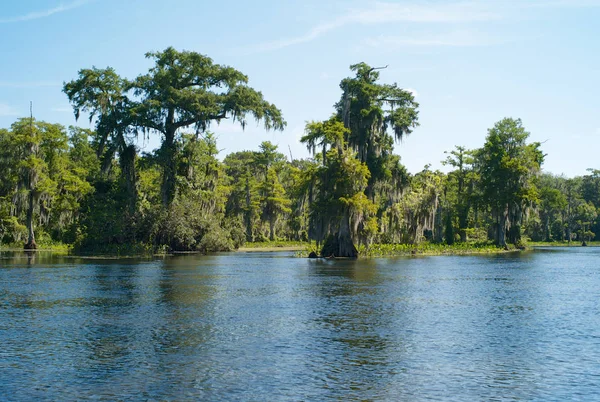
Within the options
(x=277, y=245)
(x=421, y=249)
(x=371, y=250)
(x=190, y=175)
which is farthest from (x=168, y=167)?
(x=277, y=245)

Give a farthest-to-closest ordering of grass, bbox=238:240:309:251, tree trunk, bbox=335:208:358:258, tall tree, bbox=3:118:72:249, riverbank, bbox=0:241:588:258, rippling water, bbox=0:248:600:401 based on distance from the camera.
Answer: grass, bbox=238:240:309:251 < tall tree, bbox=3:118:72:249 < riverbank, bbox=0:241:588:258 < tree trunk, bbox=335:208:358:258 < rippling water, bbox=0:248:600:401

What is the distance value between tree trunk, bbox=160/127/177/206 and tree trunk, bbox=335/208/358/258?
1850 cm

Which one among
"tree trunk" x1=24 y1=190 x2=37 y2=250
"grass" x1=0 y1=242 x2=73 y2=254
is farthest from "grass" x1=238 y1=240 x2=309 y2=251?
"tree trunk" x1=24 y1=190 x2=37 y2=250

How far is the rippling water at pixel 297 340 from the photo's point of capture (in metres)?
12.6

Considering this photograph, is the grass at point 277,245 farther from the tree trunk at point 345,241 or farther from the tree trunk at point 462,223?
the tree trunk at point 345,241

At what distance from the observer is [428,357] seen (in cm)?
1531

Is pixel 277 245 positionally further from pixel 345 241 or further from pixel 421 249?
pixel 345 241

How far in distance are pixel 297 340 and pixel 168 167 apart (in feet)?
147

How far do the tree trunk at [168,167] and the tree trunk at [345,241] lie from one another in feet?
60.7

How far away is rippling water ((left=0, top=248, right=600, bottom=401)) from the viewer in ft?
41.3

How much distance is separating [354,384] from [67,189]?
2386 inches

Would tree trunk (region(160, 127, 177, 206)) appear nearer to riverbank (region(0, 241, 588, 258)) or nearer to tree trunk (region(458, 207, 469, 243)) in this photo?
riverbank (region(0, 241, 588, 258))

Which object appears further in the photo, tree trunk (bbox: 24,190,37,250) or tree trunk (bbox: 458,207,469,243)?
tree trunk (bbox: 458,207,469,243)

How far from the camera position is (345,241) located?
52.9 metres
